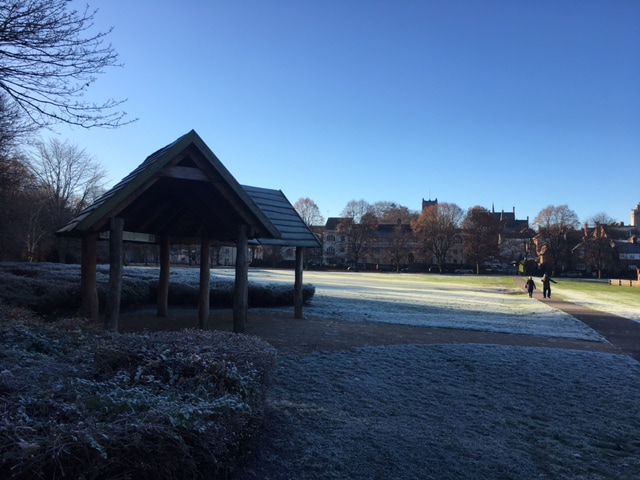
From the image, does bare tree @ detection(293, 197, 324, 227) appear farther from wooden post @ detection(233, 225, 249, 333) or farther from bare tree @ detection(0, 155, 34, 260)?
wooden post @ detection(233, 225, 249, 333)

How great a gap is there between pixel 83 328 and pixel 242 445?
15.4 ft

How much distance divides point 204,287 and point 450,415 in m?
7.76

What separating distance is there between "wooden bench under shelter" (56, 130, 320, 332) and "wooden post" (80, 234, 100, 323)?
2 cm

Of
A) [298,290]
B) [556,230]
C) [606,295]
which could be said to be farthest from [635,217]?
[298,290]

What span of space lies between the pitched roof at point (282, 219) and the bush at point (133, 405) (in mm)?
8234

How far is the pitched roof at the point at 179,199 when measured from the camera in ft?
28.7

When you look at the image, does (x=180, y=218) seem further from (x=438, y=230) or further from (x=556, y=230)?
(x=556, y=230)

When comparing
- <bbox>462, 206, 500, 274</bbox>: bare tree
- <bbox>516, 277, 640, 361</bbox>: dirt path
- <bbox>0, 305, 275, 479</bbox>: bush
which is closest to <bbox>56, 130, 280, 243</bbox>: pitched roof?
<bbox>0, 305, 275, 479</bbox>: bush

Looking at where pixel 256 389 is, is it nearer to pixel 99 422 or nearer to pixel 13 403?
pixel 99 422

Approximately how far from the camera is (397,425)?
5.62m

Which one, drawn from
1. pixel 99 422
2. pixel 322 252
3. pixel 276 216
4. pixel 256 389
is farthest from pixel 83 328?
pixel 322 252

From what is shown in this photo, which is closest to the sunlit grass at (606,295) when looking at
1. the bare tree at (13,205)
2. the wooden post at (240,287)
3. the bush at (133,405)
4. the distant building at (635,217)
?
the wooden post at (240,287)

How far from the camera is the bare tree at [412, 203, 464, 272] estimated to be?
90.8 meters

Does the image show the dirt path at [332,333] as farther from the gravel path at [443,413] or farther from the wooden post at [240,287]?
the wooden post at [240,287]
